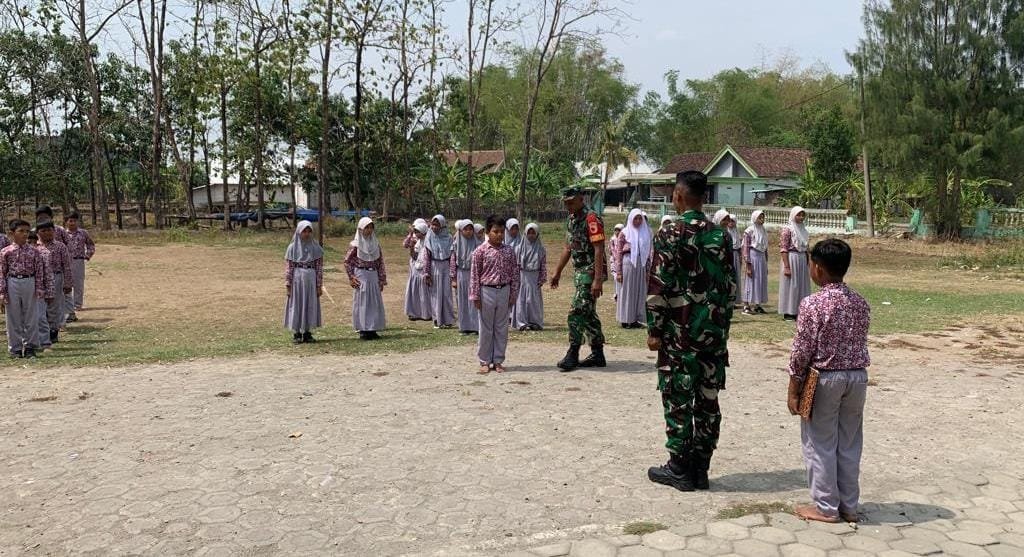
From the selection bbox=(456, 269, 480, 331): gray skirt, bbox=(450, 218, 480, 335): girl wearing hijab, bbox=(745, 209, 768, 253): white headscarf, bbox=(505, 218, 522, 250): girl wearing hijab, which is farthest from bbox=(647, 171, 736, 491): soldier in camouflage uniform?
bbox=(745, 209, 768, 253): white headscarf

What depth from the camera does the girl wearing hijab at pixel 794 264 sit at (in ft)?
40.7

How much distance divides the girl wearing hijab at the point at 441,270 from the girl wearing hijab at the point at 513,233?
3.17ft

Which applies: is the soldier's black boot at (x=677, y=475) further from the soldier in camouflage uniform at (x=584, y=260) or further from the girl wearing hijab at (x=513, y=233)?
the girl wearing hijab at (x=513, y=233)

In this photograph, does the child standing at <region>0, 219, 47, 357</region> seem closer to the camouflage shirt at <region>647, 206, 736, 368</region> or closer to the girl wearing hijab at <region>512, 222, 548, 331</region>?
the girl wearing hijab at <region>512, 222, 548, 331</region>

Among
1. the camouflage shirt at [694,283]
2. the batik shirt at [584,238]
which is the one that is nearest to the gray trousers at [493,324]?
the batik shirt at [584,238]

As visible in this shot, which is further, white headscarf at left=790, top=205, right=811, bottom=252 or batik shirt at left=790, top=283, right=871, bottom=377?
white headscarf at left=790, top=205, right=811, bottom=252

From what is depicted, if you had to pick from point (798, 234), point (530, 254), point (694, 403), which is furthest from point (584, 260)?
point (798, 234)

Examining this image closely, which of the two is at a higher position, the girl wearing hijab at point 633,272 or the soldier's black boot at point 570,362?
the girl wearing hijab at point 633,272

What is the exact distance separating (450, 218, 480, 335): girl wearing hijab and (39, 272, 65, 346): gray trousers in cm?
497

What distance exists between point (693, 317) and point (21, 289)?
814cm

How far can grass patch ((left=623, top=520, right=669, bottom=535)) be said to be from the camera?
420 cm

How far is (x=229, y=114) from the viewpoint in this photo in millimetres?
38719

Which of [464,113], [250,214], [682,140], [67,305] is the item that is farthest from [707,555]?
[682,140]

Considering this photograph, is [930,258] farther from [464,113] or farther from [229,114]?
[229,114]
